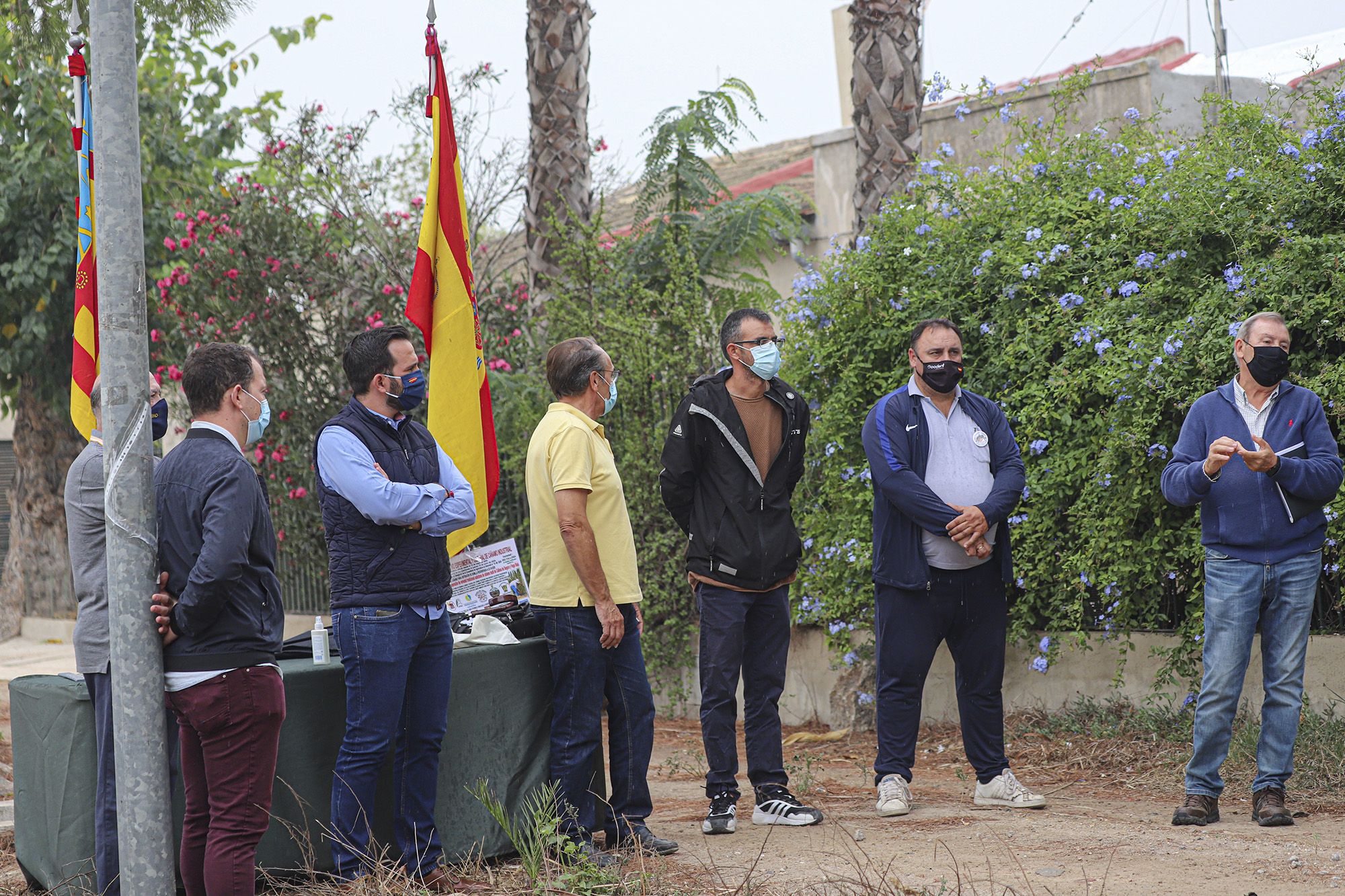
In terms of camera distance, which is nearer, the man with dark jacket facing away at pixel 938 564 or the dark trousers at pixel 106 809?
the dark trousers at pixel 106 809

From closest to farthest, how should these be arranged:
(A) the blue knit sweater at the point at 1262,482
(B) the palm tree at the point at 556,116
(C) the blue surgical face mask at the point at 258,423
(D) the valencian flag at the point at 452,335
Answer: (C) the blue surgical face mask at the point at 258,423
(A) the blue knit sweater at the point at 1262,482
(D) the valencian flag at the point at 452,335
(B) the palm tree at the point at 556,116

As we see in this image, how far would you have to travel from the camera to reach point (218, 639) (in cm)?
405

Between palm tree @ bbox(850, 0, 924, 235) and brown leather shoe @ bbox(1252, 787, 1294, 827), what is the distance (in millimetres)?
5321

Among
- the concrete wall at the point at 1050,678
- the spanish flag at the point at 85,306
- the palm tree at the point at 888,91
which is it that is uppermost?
the palm tree at the point at 888,91

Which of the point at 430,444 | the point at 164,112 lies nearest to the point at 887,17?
the point at 430,444

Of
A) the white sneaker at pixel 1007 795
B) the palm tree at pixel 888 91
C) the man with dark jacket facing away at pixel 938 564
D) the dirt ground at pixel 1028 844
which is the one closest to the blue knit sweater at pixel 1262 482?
the man with dark jacket facing away at pixel 938 564

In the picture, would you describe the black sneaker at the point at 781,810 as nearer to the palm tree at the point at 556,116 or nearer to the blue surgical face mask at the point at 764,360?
the blue surgical face mask at the point at 764,360

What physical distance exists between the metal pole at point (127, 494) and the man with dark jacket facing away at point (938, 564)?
3118 millimetres

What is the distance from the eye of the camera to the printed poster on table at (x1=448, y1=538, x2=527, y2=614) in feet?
19.1

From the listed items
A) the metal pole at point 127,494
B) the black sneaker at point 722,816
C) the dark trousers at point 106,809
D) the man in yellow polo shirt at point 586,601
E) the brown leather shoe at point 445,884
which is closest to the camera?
the metal pole at point 127,494

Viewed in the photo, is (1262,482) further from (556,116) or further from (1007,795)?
(556,116)

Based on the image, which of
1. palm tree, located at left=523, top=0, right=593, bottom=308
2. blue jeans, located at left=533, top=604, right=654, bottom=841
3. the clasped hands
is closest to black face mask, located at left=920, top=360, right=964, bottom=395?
the clasped hands

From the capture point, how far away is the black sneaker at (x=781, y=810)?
5.60 metres

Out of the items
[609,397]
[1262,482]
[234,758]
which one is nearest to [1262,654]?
[1262,482]
